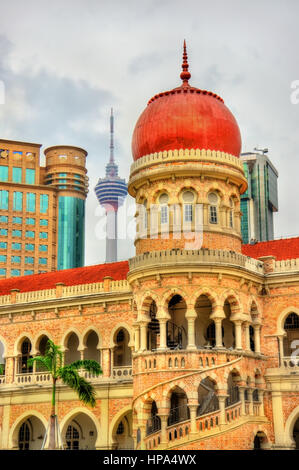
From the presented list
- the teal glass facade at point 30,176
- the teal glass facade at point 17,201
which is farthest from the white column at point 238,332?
the teal glass facade at point 30,176

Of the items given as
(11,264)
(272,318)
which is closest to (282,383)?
(272,318)

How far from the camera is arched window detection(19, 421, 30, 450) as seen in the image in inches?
1524

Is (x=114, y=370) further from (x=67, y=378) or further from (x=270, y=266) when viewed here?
(x=270, y=266)

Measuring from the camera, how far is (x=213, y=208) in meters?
31.3

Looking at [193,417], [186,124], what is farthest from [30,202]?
[193,417]

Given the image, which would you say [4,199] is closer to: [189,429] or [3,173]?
[3,173]

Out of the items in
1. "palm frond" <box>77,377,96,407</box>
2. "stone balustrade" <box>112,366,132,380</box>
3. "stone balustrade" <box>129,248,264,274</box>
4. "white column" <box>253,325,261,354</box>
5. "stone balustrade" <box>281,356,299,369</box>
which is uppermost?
"stone balustrade" <box>129,248,264,274</box>

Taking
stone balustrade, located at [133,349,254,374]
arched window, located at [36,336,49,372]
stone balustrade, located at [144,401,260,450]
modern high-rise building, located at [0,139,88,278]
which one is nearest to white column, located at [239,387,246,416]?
stone balustrade, located at [144,401,260,450]

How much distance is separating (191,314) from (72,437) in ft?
41.3

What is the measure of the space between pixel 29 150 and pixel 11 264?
60.3 feet

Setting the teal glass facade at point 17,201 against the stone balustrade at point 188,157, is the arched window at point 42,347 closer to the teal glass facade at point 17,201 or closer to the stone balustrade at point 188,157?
the stone balustrade at point 188,157

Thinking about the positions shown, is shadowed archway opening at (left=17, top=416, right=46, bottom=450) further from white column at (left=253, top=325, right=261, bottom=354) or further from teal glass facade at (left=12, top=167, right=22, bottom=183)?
teal glass facade at (left=12, top=167, right=22, bottom=183)

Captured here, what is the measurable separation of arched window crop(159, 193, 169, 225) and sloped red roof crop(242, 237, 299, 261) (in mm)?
6636

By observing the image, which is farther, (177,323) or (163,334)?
(177,323)
